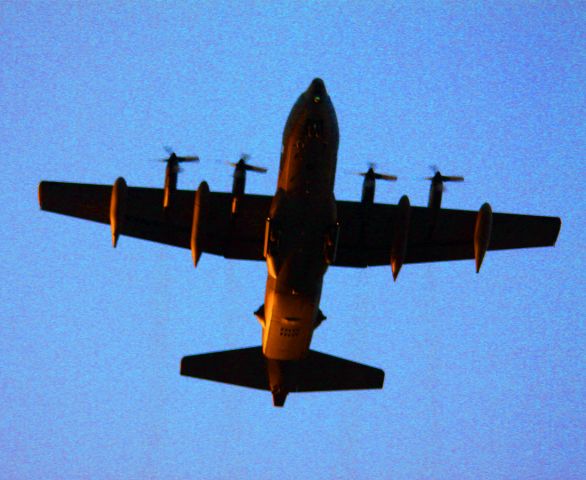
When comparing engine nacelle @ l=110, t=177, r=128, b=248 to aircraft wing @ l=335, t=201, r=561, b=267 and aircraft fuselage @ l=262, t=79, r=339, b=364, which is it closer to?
aircraft fuselage @ l=262, t=79, r=339, b=364

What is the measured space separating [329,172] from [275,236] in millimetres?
2745

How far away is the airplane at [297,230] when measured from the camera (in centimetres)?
2736

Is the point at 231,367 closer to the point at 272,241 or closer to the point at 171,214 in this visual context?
the point at 171,214

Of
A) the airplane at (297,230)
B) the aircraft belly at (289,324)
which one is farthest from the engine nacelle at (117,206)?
the aircraft belly at (289,324)

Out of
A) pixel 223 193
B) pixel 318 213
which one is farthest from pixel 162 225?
pixel 318 213

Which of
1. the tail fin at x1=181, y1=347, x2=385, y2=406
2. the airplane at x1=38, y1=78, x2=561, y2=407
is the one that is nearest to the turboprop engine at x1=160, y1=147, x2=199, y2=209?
the airplane at x1=38, y1=78, x2=561, y2=407

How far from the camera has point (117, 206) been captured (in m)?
27.8

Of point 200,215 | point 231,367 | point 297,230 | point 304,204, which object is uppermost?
point 304,204

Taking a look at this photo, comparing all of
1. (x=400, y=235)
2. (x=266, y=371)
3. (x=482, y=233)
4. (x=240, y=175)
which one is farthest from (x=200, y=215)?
(x=482, y=233)

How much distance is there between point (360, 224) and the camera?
32.2m

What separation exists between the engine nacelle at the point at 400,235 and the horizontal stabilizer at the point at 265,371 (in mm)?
5825

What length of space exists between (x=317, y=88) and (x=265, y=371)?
462 inches

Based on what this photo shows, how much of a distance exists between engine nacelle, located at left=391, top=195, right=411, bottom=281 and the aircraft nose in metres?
4.68

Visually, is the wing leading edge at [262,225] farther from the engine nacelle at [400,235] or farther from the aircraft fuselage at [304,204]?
the aircraft fuselage at [304,204]
